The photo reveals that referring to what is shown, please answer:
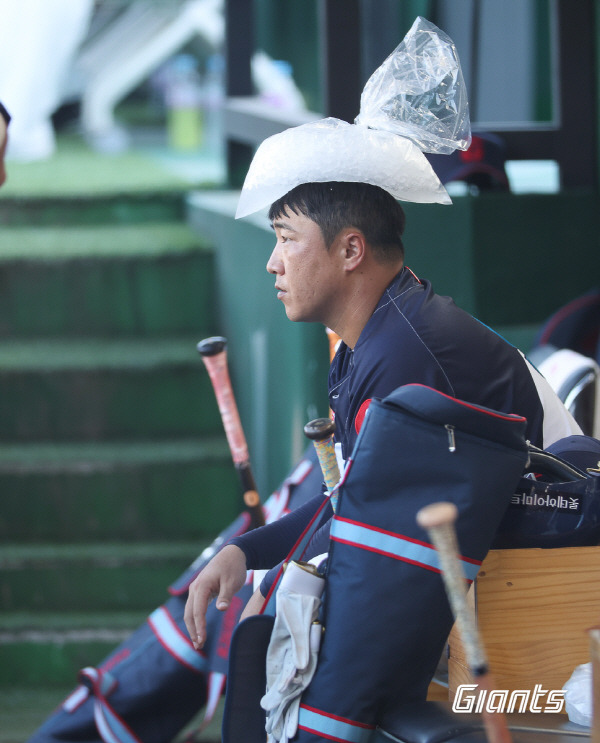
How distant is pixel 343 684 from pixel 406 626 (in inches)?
4.3

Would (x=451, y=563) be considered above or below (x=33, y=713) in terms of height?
above

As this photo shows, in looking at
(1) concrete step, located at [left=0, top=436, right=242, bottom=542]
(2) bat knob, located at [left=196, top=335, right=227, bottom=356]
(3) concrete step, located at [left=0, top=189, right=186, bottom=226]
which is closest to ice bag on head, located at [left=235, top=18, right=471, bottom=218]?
(2) bat knob, located at [left=196, top=335, right=227, bottom=356]

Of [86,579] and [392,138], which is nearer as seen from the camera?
[392,138]

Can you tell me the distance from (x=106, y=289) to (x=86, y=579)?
1123 millimetres

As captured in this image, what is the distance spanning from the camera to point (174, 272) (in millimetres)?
3689

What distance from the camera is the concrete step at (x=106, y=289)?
363 centimetres

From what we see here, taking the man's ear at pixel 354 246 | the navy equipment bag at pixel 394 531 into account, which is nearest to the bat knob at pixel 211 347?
the man's ear at pixel 354 246

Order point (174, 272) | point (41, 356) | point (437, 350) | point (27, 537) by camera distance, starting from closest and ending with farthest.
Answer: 1. point (437, 350)
2. point (27, 537)
3. point (41, 356)
4. point (174, 272)

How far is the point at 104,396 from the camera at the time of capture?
3.42 m

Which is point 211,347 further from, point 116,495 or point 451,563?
point 116,495

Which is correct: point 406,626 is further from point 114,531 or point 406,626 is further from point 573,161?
point 114,531

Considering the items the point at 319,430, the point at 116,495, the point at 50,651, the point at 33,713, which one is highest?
the point at 319,430

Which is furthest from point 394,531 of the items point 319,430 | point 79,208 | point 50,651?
point 79,208

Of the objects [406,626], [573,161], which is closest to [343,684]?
[406,626]
